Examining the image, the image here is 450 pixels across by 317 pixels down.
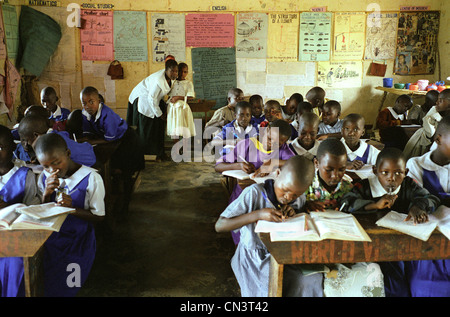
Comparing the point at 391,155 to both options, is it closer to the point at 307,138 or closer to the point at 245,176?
the point at 245,176

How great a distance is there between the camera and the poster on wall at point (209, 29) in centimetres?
649

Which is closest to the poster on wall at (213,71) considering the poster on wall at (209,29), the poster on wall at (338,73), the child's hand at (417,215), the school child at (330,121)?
the poster on wall at (209,29)

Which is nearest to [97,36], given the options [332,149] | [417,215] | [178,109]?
[178,109]

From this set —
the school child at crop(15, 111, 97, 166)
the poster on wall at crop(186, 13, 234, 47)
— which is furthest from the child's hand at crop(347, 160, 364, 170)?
→ the poster on wall at crop(186, 13, 234, 47)

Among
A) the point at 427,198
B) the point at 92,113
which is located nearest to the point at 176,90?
the point at 92,113

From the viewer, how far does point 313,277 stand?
1.73m

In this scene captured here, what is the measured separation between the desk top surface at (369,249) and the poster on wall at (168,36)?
5.51 m

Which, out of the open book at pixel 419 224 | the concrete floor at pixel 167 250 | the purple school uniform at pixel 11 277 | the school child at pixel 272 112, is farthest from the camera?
the school child at pixel 272 112

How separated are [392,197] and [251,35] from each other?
5354 mm

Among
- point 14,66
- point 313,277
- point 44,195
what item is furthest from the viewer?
point 14,66

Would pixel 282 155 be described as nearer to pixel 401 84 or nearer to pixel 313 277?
pixel 313 277

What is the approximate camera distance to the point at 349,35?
6836 millimetres

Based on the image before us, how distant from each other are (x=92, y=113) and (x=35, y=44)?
3.53m

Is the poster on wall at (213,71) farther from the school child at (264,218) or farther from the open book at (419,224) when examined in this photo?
the open book at (419,224)
